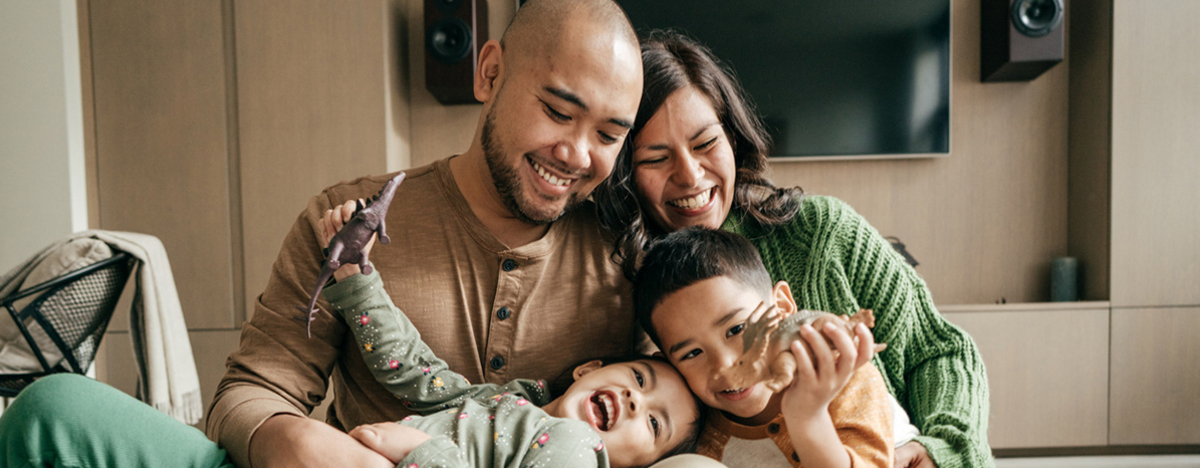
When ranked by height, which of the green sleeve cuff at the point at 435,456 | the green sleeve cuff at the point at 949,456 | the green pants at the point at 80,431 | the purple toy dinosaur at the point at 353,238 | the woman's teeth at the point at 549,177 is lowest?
the green sleeve cuff at the point at 949,456

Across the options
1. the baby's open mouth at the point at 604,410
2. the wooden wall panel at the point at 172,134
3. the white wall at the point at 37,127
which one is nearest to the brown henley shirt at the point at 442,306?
the baby's open mouth at the point at 604,410

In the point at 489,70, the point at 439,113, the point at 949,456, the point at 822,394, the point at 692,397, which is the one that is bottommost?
the point at 949,456

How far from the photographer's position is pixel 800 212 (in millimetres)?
1502

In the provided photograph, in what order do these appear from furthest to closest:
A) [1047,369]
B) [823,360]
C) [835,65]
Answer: [835,65] → [1047,369] → [823,360]

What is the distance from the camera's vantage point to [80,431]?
83cm

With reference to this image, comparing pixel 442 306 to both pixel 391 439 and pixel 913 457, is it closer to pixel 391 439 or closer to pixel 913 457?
pixel 391 439

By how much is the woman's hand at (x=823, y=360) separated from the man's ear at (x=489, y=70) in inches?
30.7

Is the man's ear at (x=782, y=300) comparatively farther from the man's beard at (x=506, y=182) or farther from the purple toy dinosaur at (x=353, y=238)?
the purple toy dinosaur at (x=353, y=238)

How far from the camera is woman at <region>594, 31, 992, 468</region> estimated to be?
4.51 feet

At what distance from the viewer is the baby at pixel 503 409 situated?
93cm

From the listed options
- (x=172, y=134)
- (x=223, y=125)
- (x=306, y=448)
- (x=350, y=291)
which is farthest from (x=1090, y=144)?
(x=172, y=134)

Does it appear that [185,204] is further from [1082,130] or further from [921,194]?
[1082,130]

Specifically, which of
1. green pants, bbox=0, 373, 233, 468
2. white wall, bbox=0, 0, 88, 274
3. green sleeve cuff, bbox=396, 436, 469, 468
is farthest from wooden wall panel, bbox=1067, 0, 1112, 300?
white wall, bbox=0, 0, 88, 274

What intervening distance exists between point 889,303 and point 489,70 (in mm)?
953
